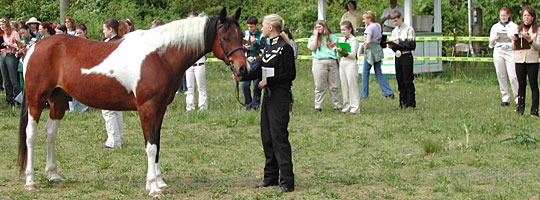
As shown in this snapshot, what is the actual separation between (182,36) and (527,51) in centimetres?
674

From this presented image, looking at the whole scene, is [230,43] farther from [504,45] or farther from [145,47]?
[504,45]

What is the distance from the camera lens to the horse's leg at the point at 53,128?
793cm

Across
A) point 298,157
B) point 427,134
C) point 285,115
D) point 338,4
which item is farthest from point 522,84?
point 338,4

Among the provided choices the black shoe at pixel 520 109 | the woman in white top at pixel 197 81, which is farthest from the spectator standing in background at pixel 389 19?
the woman in white top at pixel 197 81

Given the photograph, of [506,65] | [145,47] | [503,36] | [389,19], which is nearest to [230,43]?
[145,47]

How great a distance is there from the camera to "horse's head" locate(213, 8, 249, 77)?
7.04 meters

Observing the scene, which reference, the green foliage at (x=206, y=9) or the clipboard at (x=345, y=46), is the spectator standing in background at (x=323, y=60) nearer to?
the clipboard at (x=345, y=46)

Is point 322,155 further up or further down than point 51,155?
further down

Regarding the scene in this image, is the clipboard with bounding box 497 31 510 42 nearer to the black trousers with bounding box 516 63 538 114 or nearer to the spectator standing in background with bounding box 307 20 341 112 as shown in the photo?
the black trousers with bounding box 516 63 538 114

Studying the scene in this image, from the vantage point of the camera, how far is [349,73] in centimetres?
1293

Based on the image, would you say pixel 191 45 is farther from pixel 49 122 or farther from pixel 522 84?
pixel 522 84

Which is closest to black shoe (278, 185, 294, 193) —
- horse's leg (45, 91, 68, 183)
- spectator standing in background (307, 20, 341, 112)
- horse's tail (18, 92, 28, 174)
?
horse's leg (45, 91, 68, 183)

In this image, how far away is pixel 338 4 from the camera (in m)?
27.8

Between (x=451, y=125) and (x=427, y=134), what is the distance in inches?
32.4
